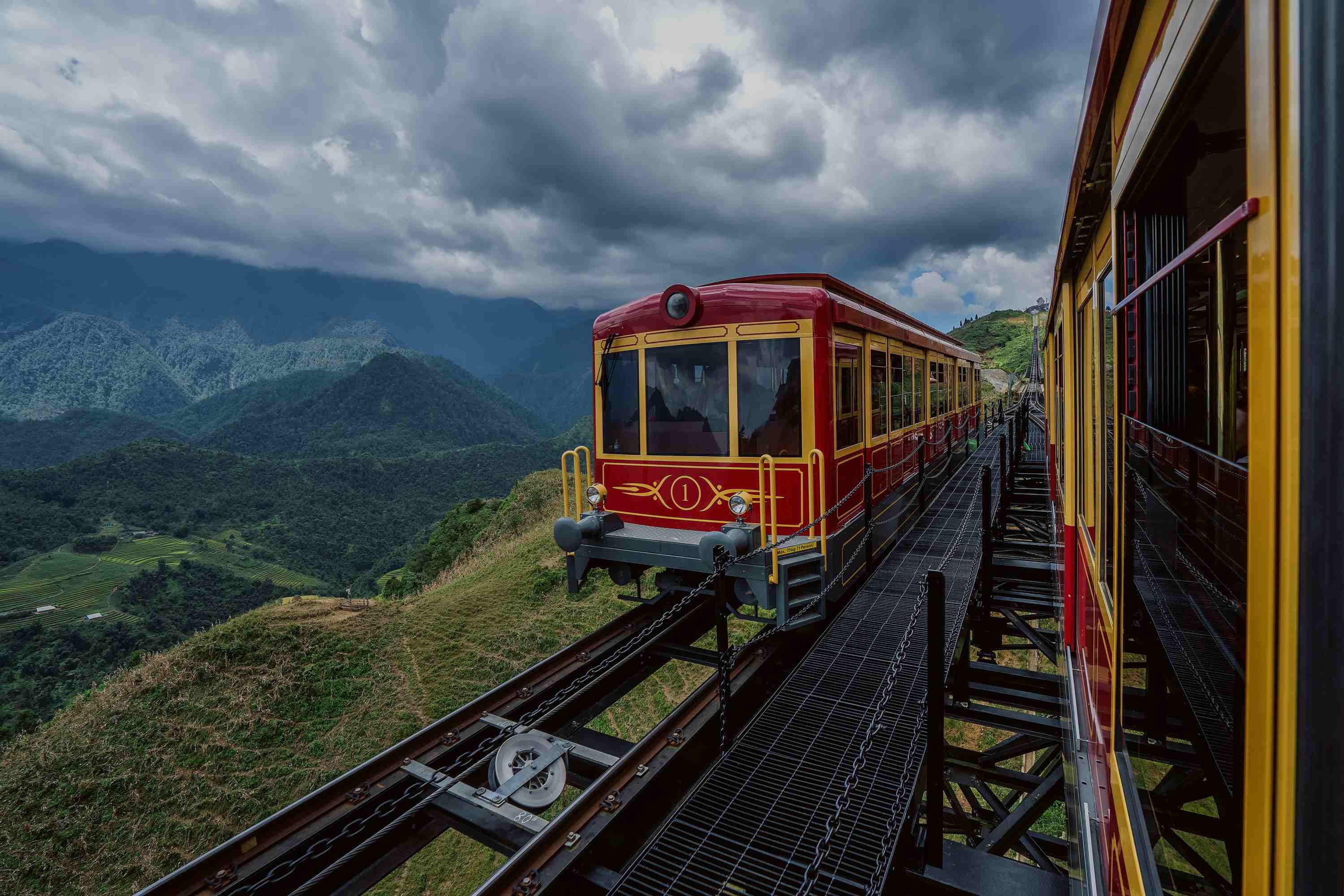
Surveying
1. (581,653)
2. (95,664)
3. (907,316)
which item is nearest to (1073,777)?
(581,653)

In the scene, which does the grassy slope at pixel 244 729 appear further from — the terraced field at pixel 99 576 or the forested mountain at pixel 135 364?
the forested mountain at pixel 135 364

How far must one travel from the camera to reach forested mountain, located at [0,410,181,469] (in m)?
94.8

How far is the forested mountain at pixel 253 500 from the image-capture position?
50219 millimetres

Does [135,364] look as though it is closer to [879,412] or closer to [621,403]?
[621,403]

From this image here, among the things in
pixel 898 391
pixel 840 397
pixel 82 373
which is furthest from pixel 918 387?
pixel 82 373

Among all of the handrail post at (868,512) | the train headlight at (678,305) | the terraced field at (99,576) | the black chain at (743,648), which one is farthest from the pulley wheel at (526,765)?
the terraced field at (99,576)

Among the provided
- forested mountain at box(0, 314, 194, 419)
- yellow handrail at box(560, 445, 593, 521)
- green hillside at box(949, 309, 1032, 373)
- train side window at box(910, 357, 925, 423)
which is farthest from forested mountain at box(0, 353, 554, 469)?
yellow handrail at box(560, 445, 593, 521)

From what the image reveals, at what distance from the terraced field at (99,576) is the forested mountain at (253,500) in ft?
8.42

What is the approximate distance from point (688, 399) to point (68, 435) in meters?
133

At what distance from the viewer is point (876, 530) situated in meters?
7.19

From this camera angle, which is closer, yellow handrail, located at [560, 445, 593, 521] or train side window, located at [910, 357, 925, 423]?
yellow handrail, located at [560, 445, 593, 521]

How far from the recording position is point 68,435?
101 metres

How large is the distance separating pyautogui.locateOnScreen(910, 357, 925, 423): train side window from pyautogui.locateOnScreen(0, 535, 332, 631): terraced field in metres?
35.4

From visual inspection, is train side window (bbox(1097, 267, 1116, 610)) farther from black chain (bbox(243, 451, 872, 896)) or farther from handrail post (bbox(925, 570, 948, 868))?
black chain (bbox(243, 451, 872, 896))
